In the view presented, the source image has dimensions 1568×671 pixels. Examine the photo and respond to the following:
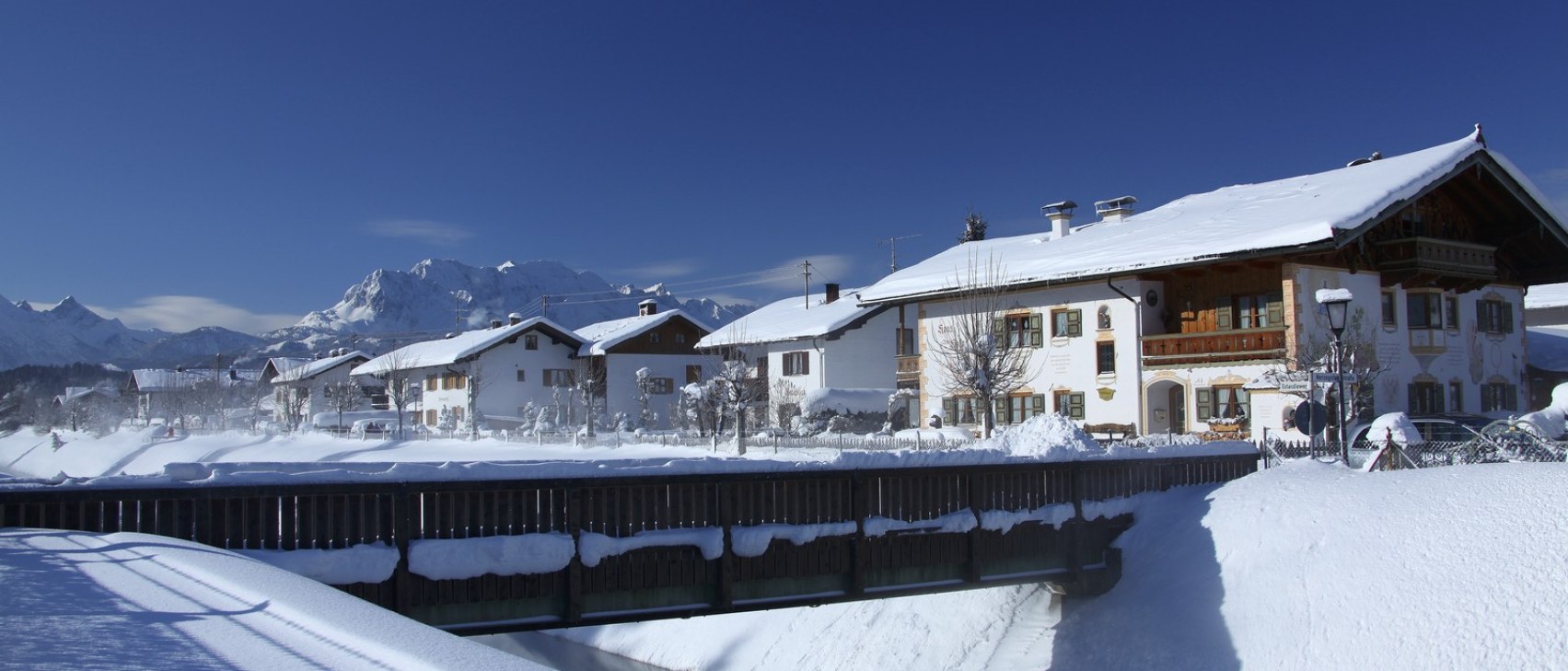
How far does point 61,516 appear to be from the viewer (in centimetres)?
1021

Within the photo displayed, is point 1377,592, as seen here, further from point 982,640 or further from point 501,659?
point 501,659

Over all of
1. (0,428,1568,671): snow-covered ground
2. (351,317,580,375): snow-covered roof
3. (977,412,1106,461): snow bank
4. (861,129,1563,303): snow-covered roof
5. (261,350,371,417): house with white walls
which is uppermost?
(861,129,1563,303): snow-covered roof

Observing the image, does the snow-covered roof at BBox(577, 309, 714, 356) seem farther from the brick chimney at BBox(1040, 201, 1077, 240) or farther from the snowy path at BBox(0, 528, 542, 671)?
the snowy path at BBox(0, 528, 542, 671)

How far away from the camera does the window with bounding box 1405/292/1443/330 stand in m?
35.8

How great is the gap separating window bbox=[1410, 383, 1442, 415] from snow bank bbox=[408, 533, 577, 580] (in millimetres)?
30971

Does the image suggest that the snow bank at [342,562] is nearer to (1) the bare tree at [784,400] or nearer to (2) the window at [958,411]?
(2) the window at [958,411]

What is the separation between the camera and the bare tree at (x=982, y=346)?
33562 millimetres

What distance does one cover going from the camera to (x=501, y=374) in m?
65.7

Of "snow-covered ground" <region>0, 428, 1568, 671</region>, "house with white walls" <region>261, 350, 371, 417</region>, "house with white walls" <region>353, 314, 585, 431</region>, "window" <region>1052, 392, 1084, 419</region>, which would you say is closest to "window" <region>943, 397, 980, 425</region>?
"window" <region>1052, 392, 1084, 419</region>

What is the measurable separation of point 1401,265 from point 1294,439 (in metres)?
7.76

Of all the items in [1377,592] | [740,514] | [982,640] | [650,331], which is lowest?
[982,640]

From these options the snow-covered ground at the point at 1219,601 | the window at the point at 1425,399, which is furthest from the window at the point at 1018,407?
the snow-covered ground at the point at 1219,601

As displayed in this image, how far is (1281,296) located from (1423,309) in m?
6.12

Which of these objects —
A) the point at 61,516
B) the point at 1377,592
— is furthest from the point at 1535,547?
the point at 61,516
